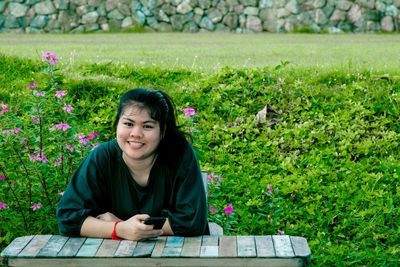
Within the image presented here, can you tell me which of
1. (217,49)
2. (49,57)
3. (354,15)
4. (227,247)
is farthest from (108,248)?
(354,15)

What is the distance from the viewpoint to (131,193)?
3012 mm

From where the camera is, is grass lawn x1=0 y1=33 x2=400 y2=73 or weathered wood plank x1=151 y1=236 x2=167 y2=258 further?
grass lawn x1=0 y1=33 x2=400 y2=73

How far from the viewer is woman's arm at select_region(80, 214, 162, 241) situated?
Result: 8.73 ft

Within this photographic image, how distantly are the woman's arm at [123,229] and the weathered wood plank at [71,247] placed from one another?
0.22 ft

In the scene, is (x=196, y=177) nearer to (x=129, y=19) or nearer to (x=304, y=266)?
(x=304, y=266)

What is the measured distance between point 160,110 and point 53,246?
90 cm

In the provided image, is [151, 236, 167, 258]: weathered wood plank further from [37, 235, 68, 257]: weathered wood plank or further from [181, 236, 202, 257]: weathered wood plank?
[37, 235, 68, 257]: weathered wood plank

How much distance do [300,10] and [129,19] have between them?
4.78m

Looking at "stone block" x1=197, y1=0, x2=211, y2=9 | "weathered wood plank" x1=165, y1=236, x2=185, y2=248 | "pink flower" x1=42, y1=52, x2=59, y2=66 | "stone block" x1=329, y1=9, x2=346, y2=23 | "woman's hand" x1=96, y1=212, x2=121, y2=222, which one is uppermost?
"pink flower" x1=42, y1=52, x2=59, y2=66

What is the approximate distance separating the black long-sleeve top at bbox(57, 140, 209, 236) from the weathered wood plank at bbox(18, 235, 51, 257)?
0.16m

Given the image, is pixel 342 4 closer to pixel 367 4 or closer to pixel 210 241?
pixel 367 4

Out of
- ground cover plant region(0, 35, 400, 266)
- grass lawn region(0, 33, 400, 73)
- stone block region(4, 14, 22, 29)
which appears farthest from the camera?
stone block region(4, 14, 22, 29)

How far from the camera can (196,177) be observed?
2.92m

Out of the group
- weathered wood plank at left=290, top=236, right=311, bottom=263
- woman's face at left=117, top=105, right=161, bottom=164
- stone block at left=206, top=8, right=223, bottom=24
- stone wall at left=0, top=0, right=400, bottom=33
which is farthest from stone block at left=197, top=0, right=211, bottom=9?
weathered wood plank at left=290, top=236, right=311, bottom=263
